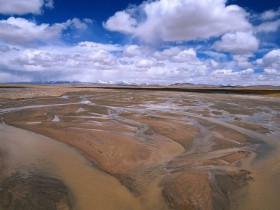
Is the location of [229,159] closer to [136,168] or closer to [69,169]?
[136,168]

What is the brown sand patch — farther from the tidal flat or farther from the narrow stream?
the narrow stream

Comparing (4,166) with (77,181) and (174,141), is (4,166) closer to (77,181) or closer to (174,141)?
(77,181)

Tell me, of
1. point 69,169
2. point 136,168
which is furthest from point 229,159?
point 69,169

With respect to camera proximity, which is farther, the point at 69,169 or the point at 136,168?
the point at 136,168

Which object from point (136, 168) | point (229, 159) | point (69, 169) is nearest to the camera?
point (69, 169)

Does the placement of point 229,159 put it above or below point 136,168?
above

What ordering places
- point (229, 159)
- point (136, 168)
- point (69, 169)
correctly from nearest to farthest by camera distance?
point (69, 169), point (136, 168), point (229, 159)

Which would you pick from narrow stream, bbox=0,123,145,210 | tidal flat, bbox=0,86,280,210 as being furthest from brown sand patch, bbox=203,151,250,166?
narrow stream, bbox=0,123,145,210

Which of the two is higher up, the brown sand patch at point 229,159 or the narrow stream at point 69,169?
the brown sand patch at point 229,159

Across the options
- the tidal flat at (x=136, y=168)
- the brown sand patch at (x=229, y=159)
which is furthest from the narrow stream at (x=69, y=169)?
the brown sand patch at (x=229, y=159)

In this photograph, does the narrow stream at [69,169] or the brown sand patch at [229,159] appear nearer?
the narrow stream at [69,169]

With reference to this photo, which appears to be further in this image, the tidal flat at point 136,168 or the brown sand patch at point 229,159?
the brown sand patch at point 229,159

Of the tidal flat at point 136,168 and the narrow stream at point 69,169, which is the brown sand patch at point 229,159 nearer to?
the tidal flat at point 136,168

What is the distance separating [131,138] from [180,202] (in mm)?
5736
